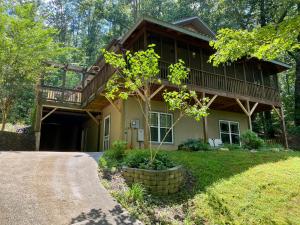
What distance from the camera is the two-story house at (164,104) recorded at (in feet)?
40.9

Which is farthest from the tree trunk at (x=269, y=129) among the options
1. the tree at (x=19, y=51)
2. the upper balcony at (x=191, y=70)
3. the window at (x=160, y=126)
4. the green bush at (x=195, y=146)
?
the tree at (x=19, y=51)

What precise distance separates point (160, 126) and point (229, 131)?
5.49 meters

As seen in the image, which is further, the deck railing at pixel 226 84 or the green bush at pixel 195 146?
the deck railing at pixel 226 84

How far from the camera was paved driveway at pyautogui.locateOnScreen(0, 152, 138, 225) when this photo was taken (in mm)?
4574

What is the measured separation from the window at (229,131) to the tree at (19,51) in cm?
1229

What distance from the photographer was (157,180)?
6547 mm

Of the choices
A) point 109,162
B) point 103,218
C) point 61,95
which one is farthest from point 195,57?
point 103,218

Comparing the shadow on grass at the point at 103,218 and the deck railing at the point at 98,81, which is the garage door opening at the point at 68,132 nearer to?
the deck railing at the point at 98,81

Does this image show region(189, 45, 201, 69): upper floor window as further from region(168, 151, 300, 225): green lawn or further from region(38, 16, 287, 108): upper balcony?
region(168, 151, 300, 225): green lawn

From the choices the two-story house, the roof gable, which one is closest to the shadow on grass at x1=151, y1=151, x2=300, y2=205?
the two-story house

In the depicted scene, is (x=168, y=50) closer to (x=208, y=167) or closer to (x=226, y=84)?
(x=226, y=84)

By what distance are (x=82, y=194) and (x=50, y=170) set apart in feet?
6.72

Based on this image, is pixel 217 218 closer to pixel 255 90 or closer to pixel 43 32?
pixel 255 90

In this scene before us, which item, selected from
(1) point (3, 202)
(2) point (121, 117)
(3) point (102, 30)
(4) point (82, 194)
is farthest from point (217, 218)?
(3) point (102, 30)
